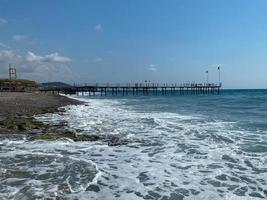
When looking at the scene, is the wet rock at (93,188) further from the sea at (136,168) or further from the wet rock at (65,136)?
the wet rock at (65,136)

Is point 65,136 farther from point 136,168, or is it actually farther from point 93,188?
point 93,188

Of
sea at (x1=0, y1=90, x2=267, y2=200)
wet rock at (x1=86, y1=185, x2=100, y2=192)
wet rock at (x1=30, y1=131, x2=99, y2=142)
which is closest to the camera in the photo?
sea at (x1=0, y1=90, x2=267, y2=200)

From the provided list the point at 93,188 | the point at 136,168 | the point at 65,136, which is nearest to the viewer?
the point at 93,188

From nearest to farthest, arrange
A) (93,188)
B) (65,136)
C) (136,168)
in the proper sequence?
1. (93,188)
2. (136,168)
3. (65,136)

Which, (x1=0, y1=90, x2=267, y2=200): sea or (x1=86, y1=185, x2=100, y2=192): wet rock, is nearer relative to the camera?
(x1=0, y1=90, x2=267, y2=200): sea

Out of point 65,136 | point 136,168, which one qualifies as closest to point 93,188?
point 136,168

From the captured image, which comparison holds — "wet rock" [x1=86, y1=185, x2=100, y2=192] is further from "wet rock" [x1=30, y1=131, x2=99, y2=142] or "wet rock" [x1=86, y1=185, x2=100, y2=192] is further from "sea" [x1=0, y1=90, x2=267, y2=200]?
"wet rock" [x1=30, y1=131, x2=99, y2=142]

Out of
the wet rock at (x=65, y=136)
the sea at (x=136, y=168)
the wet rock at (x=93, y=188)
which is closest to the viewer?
the sea at (x=136, y=168)

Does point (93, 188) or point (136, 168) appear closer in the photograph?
point (93, 188)

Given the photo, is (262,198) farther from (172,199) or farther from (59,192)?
(59,192)

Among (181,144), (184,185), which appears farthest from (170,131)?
(184,185)

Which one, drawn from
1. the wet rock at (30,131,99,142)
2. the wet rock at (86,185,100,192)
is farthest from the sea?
the wet rock at (30,131,99,142)

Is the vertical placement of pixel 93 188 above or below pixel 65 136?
below

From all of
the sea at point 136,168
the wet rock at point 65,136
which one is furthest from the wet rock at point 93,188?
the wet rock at point 65,136
